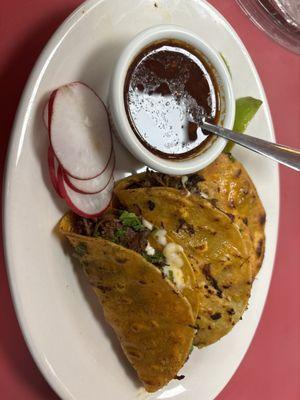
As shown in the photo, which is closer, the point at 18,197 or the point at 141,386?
the point at 18,197

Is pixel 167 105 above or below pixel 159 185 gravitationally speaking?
above

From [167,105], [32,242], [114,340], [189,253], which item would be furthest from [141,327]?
[167,105]

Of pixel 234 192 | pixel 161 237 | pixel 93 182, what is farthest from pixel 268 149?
pixel 93 182

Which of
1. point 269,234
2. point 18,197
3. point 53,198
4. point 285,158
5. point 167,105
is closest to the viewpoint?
point 18,197

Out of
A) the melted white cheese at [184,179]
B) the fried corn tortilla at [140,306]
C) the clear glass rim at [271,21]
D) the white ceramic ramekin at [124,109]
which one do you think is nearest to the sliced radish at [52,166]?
the fried corn tortilla at [140,306]

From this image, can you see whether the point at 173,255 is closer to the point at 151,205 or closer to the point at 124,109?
the point at 151,205

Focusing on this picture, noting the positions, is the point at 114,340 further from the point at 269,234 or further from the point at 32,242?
the point at 269,234

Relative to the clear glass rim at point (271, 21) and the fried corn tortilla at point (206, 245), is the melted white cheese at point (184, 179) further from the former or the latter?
the clear glass rim at point (271, 21)
